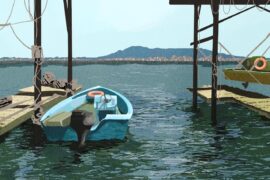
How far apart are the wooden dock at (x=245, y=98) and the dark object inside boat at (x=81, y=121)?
10.1 metres

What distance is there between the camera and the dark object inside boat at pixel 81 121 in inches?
695

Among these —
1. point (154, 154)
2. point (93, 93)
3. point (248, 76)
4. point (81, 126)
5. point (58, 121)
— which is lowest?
point (154, 154)

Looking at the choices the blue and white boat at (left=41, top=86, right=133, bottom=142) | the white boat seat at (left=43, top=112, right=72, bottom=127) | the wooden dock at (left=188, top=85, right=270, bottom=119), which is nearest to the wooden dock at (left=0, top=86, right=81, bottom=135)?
the blue and white boat at (left=41, top=86, right=133, bottom=142)

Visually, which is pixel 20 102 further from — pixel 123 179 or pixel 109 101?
pixel 123 179

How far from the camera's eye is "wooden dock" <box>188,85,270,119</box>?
26464mm

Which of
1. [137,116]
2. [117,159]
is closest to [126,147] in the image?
[117,159]

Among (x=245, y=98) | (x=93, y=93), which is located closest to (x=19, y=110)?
(x=93, y=93)

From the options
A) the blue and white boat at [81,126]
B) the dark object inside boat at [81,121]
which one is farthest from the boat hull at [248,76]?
the dark object inside boat at [81,121]

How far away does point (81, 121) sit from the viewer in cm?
1767

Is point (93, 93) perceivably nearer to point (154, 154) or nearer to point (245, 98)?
point (154, 154)

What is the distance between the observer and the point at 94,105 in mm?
21781

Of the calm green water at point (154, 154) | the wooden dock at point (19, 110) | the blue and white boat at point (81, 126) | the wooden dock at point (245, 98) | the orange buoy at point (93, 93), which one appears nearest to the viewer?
the calm green water at point (154, 154)

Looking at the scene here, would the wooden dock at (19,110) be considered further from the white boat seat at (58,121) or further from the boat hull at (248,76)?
the boat hull at (248,76)

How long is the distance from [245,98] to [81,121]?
16161mm
